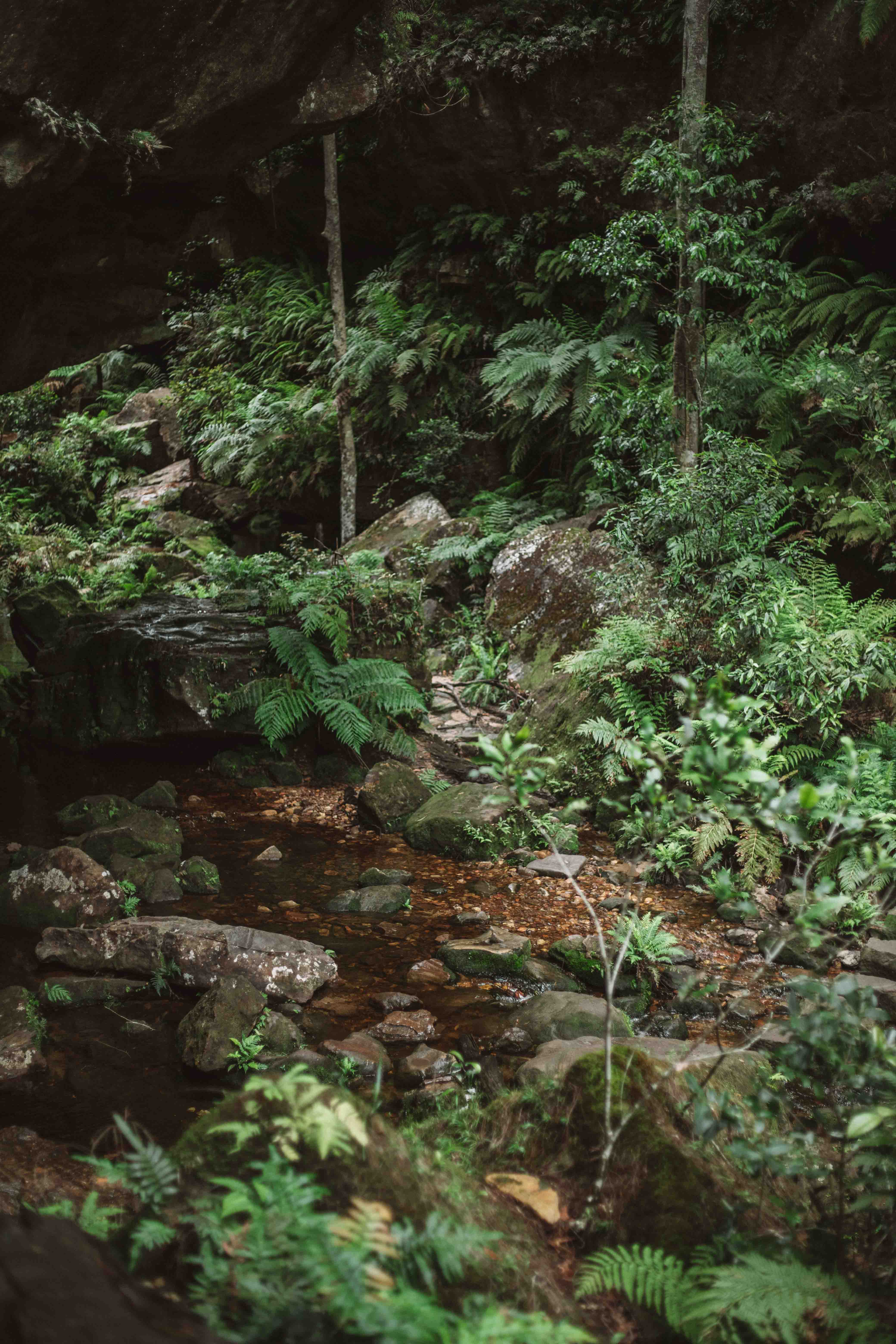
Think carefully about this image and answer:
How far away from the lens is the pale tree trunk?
11.8 metres

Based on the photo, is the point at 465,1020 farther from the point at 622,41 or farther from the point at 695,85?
the point at 622,41

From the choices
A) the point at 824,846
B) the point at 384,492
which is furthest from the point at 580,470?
the point at 824,846

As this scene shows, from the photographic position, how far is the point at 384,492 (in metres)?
12.6

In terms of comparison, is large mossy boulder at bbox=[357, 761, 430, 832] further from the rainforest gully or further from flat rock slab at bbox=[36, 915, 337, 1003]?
flat rock slab at bbox=[36, 915, 337, 1003]

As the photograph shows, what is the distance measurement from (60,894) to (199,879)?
0.83 metres

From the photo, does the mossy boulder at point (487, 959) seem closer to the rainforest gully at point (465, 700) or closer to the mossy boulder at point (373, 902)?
the rainforest gully at point (465, 700)

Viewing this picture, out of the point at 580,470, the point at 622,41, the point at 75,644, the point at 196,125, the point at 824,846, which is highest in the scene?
the point at 622,41

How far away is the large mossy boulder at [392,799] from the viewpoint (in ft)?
21.1

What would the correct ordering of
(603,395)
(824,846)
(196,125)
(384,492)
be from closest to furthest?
(824,846) → (196,125) → (603,395) → (384,492)

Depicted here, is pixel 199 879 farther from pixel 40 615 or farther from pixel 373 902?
pixel 40 615

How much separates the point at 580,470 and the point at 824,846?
29.4 feet

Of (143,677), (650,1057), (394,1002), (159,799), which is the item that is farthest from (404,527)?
(650,1057)

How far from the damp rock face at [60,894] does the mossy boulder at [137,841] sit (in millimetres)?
355

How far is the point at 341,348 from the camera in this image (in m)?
12.4
